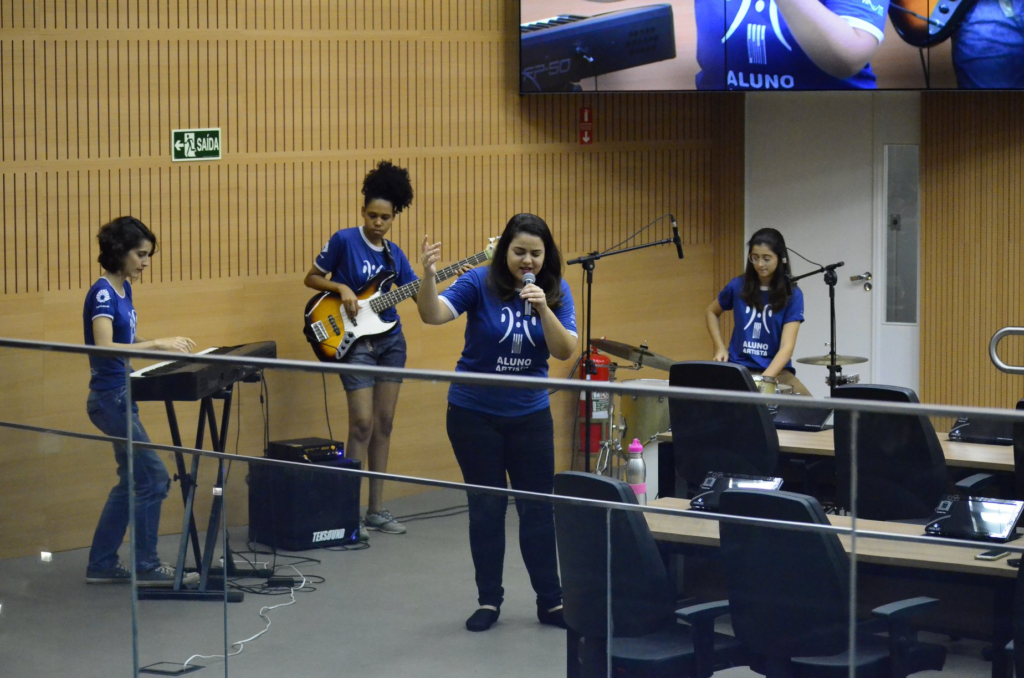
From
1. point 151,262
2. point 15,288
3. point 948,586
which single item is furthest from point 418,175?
point 948,586

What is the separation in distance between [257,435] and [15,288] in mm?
3178

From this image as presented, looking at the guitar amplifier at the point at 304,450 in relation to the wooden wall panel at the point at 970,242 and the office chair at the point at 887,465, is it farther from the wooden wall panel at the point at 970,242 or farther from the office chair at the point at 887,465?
the wooden wall panel at the point at 970,242

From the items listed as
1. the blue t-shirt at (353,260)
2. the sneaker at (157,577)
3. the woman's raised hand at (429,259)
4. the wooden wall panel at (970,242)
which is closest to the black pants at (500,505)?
the sneaker at (157,577)

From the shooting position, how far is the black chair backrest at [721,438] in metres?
2.58

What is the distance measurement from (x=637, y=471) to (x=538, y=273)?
1367mm

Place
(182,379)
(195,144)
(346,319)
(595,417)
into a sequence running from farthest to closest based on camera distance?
(195,144), (346,319), (182,379), (595,417)

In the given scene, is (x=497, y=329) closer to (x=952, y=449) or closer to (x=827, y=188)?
(x=952, y=449)

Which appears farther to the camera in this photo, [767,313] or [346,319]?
[767,313]

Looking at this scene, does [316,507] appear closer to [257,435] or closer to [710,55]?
[257,435]

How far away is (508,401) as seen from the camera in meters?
3.17

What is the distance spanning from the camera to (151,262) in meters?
6.11

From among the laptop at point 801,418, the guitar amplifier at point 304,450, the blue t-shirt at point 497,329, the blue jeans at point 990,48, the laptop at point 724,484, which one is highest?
the blue jeans at point 990,48

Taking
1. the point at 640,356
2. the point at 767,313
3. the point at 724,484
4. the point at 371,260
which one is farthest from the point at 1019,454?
the point at 371,260

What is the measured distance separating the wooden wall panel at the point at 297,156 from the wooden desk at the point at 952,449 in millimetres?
3791
